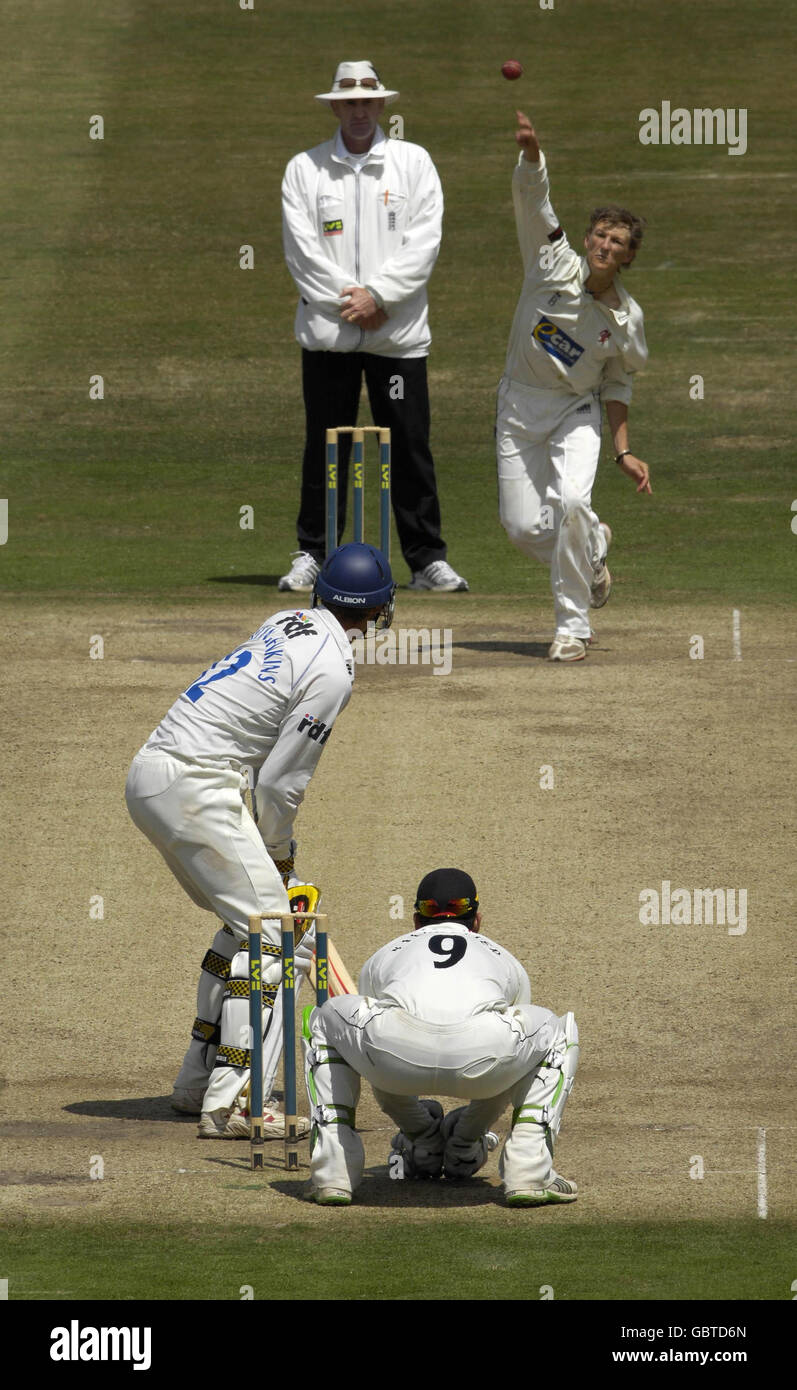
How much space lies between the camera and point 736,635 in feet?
48.0

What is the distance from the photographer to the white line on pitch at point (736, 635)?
1418 cm

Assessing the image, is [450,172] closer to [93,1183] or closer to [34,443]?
[34,443]

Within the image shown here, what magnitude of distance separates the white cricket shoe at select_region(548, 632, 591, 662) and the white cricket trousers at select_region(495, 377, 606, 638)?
42mm

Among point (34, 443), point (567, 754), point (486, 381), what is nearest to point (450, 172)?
point (486, 381)

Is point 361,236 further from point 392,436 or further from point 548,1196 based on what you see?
point 548,1196

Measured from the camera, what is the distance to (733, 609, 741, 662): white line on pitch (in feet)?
46.5

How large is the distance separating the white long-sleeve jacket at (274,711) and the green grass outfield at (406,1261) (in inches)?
60.9

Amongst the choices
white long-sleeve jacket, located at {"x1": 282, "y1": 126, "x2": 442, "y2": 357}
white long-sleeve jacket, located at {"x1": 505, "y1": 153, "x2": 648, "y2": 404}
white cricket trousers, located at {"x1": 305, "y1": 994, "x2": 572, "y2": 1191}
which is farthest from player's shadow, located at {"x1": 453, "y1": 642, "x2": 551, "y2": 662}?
white cricket trousers, located at {"x1": 305, "y1": 994, "x2": 572, "y2": 1191}

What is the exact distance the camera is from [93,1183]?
7762 millimetres

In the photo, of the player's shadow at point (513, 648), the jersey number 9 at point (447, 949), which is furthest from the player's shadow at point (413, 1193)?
the player's shadow at point (513, 648)

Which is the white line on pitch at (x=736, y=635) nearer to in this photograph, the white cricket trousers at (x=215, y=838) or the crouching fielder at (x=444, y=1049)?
the white cricket trousers at (x=215, y=838)

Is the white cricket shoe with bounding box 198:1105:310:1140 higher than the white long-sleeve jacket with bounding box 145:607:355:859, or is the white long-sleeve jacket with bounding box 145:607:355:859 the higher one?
the white long-sleeve jacket with bounding box 145:607:355:859

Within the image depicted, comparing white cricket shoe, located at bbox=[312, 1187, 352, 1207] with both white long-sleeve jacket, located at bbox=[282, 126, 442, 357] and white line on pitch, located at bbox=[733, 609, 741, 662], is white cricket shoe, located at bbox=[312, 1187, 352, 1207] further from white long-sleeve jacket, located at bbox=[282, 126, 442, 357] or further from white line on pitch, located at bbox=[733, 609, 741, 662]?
white long-sleeve jacket, located at bbox=[282, 126, 442, 357]
